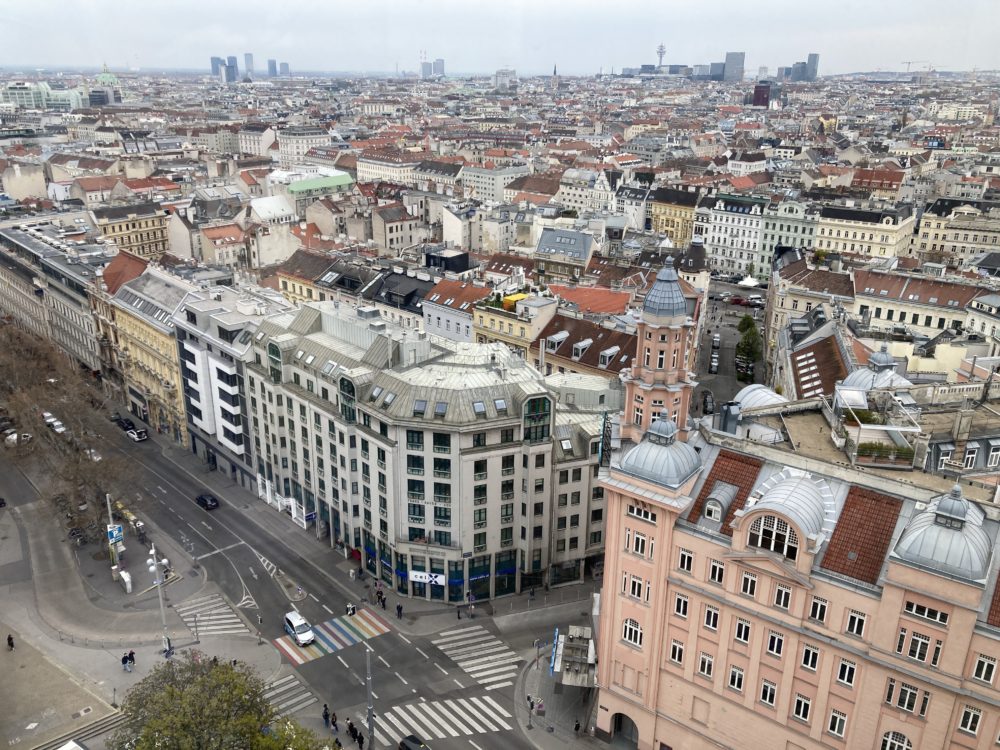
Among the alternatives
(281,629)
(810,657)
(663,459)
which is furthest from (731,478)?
(281,629)

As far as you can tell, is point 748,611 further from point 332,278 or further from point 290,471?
point 332,278

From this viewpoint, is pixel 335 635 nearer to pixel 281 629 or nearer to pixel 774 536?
pixel 281 629

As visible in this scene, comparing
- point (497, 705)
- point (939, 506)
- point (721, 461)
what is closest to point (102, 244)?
point (497, 705)

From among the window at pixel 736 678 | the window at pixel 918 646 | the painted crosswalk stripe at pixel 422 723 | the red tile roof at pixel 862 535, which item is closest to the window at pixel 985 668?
the window at pixel 918 646

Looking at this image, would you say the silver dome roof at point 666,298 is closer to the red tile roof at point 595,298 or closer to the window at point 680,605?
the window at point 680,605

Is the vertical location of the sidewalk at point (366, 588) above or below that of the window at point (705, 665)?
below

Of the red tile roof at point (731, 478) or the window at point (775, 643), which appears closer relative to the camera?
the window at point (775, 643)
